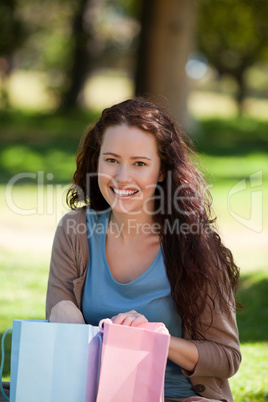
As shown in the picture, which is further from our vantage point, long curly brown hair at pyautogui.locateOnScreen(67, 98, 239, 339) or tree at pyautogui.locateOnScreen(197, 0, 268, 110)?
tree at pyautogui.locateOnScreen(197, 0, 268, 110)

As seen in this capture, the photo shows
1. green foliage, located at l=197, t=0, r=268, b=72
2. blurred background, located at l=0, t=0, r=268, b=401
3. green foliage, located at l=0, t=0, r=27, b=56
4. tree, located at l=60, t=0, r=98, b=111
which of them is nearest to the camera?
blurred background, located at l=0, t=0, r=268, b=401

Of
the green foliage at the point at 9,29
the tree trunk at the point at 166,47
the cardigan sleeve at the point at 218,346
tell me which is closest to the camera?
the cardigan sleeve at the point at 218,346

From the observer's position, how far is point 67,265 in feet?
9.12

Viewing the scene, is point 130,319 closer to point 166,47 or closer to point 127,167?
point 127,167

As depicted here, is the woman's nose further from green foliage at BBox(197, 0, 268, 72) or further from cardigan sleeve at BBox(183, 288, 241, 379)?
green foliage at BBox(197, 0, 268, 72)

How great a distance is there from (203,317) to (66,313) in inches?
21.2

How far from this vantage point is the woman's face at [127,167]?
2697 millimetres

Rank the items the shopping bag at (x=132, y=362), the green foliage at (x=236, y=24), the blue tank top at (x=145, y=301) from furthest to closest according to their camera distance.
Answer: the green foliage at (x=236, y=24), the blue tank top at (x=145, y=301), the shopping bag at (x=132, y=362)

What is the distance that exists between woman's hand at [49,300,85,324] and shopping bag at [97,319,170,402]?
1.06 feet

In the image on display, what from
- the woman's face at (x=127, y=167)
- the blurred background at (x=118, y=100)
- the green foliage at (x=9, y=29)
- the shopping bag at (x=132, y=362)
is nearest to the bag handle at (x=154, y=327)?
the shopping bag at (x=132, y=362)

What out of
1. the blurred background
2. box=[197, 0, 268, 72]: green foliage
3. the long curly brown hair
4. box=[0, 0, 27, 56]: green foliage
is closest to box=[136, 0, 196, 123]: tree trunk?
the blurred background

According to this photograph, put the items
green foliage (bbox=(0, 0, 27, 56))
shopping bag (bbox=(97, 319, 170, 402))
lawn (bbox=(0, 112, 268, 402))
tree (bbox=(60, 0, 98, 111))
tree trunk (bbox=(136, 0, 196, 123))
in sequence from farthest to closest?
tree (bbox=(60, 0, 98, 111)) < green foliage (bbox=(0, 0, 27, 56)) < tree trunk (bbox=(136, 0, 196, 123)) < lawn (bbox=(0, 112, 268, 402)) < shopping bag (bbox=(97, 319, 170, 402))

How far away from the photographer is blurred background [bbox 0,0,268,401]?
6.09 m

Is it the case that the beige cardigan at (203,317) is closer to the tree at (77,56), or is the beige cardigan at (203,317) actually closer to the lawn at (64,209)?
the lawn at (64,209)
